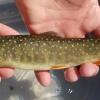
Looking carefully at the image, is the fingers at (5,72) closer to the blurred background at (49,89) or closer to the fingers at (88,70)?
the fingers at (88,70)

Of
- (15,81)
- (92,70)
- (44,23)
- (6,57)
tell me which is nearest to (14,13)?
(15,81)

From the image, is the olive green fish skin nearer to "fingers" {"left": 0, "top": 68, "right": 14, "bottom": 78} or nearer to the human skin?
"fingers" {"left": 0, "top": 68, "right": 14, "bottom": 78}

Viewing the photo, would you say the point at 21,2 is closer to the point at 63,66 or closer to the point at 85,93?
the point at 63,66

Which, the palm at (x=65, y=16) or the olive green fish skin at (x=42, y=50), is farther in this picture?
the palm at (x=65, y=16)

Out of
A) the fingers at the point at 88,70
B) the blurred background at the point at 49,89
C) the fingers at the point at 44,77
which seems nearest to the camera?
the fingers at the point at 88,70

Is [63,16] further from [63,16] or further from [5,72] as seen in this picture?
[5,72]

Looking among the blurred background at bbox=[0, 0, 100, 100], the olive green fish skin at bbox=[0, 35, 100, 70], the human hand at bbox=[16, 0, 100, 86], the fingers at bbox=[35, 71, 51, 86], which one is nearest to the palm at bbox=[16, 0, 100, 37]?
the human hand at bbox=[16, 0, 100, 86]

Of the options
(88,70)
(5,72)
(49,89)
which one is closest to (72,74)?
(88,70)

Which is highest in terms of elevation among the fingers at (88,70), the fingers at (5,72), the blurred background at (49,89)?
the blurred background at (49,89)

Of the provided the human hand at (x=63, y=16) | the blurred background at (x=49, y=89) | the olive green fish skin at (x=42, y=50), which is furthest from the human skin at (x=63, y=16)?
the blurred background at (x=49, y=89)
